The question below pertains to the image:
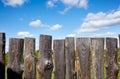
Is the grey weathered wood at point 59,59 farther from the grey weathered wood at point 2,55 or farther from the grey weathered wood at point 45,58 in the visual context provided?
Answer: the grey weathered wood at point 2,55

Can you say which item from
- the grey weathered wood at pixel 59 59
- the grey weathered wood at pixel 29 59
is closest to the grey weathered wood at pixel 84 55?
the grey weathered wood at pixel 59 59

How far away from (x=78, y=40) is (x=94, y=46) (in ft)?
1.10

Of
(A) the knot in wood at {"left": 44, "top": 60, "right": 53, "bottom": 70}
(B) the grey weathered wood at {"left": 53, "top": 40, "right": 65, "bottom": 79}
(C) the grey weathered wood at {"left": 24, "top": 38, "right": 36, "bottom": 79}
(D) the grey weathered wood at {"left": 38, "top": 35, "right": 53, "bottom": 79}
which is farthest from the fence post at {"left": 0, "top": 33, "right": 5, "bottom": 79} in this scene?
(B) the grey weathered wood at {"left": 53, "top": 40, "right": 65, "bottom": 79}

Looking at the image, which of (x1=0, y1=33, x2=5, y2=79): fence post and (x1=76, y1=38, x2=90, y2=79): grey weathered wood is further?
(x1=76, y1=38, x2=90, y2=79): grey weathered wood

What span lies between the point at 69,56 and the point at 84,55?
0.30 meters

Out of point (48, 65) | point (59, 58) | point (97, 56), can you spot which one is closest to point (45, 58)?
point (48, 65)

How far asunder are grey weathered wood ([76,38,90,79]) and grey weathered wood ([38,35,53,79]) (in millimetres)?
567

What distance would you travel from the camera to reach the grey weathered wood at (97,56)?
5.25 meters

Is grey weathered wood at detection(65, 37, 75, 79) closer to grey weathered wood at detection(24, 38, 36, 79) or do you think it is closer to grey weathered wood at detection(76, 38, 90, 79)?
grey weathered wood at detection(76, 38, 90, 79)

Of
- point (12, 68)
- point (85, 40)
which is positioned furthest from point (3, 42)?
point (85, 40)

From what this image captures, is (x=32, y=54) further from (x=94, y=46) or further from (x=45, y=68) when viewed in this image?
(x=94, y=46)

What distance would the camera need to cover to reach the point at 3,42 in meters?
4.96

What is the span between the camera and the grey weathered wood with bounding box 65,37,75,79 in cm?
518

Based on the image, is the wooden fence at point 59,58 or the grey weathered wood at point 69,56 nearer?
the wooden fence at point 59,58
